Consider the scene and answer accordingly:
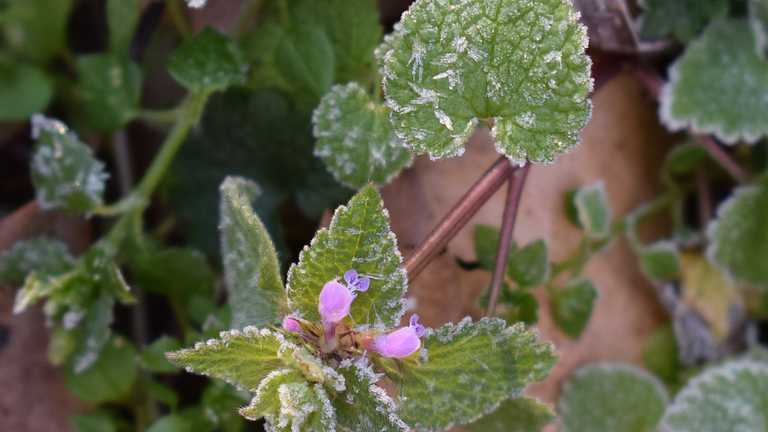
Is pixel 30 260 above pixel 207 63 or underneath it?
underneath

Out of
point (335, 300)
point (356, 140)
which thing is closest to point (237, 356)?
point (335, 300)

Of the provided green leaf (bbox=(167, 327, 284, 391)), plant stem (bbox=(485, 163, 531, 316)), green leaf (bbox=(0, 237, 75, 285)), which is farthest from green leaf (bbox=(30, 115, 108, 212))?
plant stem (bbox=(485, 163, 531, 316))

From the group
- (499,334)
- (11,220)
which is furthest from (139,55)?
(499,334)

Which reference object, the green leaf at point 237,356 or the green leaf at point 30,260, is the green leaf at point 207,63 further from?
the green leaf at point 237,356

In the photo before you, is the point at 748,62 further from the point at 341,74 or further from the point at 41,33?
the point at 41,33

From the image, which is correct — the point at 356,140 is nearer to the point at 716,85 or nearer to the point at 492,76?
the point at 492,76
